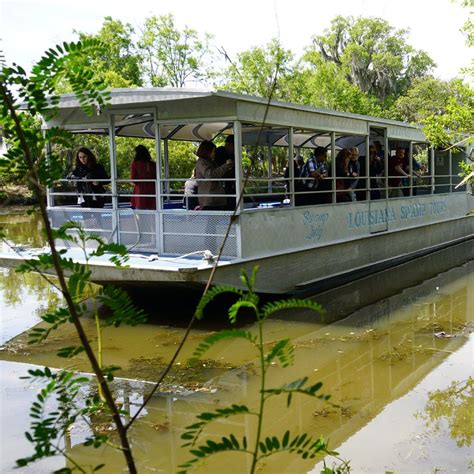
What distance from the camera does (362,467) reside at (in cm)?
463

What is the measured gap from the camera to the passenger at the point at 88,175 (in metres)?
9.84

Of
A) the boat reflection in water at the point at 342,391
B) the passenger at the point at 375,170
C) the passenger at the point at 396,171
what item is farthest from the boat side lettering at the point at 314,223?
the passenger at the point at 396,171

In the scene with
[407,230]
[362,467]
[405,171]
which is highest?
[405,171]

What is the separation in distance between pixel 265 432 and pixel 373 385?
1.57 meters

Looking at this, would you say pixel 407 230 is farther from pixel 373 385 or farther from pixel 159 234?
pixel 373 385

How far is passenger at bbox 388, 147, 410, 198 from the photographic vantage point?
13.7m

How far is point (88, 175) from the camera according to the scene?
32.5ft

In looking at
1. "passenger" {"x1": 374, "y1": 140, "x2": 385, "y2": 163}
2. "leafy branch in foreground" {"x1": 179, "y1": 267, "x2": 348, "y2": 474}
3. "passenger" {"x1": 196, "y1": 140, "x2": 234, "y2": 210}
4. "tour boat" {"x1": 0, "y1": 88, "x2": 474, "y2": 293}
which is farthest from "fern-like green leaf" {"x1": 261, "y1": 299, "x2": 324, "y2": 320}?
"passenger" {"x1": 374, "y1": 140, "x2": 385, "y2": 163}

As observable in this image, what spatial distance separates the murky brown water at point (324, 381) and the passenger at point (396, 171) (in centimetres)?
330

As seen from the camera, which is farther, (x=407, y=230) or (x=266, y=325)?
(x=407, y=230)

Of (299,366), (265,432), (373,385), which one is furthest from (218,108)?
(265,432)

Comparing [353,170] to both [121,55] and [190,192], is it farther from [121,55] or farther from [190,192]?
[121,55]

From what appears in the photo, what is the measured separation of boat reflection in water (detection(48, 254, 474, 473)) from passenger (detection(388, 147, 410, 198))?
4.48 m

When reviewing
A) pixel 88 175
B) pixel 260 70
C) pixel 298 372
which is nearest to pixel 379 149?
pixel 88 175
